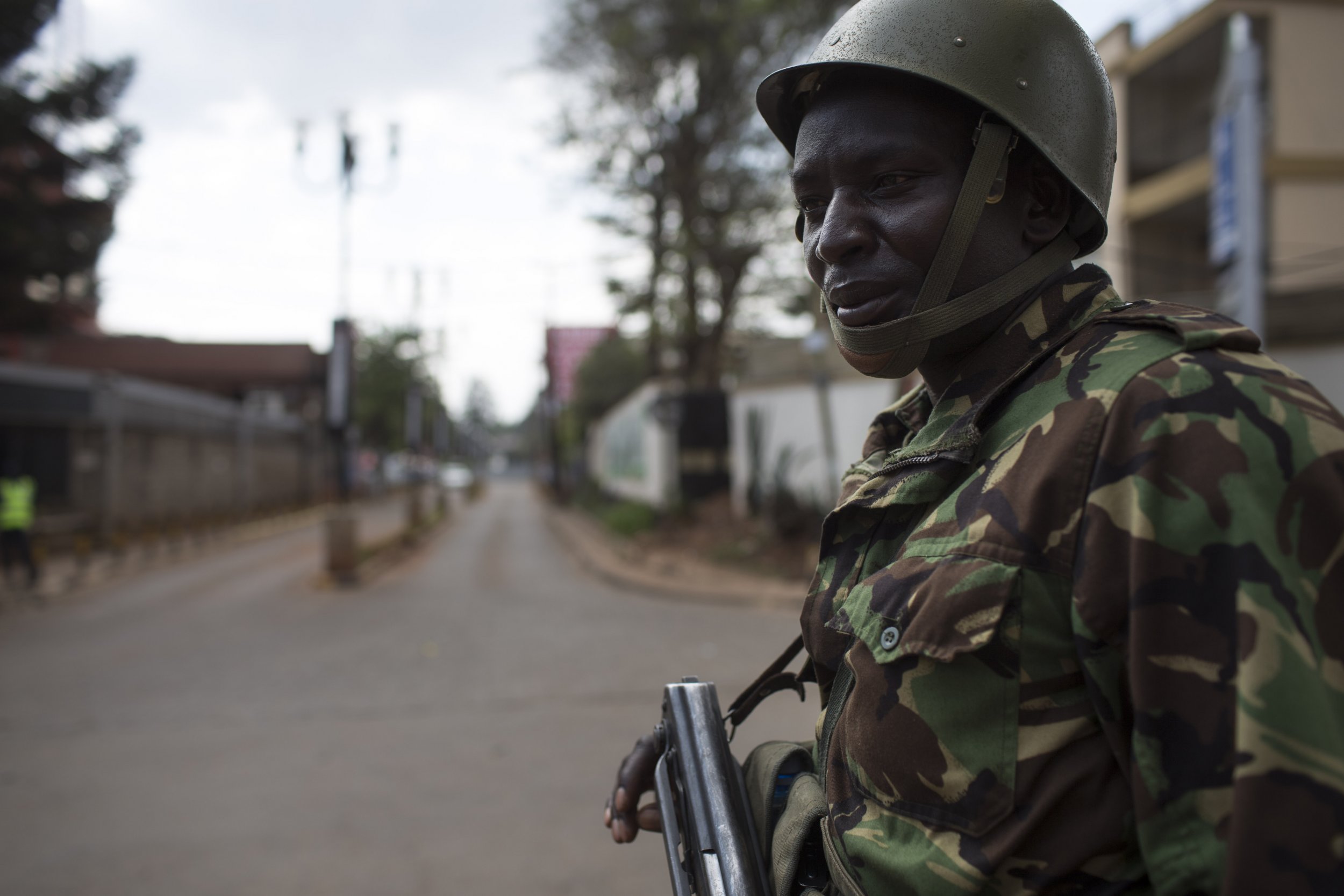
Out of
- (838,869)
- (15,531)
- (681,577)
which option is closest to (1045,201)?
(838,869)

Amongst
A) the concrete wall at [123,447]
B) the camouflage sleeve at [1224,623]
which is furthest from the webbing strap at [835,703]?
the concrete wall at [123,447]

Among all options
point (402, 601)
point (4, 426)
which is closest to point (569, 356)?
point (4, 426)

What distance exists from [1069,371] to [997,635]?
0.30 metres

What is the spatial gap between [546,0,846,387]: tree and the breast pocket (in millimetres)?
14453

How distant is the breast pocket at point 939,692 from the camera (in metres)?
0.91

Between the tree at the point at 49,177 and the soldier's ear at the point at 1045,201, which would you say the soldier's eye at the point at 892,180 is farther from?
the tree at the point at 49,177

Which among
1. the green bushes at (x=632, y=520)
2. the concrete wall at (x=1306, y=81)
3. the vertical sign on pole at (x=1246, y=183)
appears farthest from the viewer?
the green bushes at (x=632, y=520)

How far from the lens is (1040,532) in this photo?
2.93 ft

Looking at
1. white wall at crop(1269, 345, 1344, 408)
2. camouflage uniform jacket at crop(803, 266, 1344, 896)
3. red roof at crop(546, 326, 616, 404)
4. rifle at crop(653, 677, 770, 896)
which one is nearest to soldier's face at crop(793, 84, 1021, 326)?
camouflage uniform jacket at crop(803, 266, 1344, 896)

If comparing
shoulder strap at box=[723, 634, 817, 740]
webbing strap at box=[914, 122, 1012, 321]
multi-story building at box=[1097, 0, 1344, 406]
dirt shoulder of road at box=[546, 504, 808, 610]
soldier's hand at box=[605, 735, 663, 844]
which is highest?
multi-story building at box=[1097, 0, 1344, 406]

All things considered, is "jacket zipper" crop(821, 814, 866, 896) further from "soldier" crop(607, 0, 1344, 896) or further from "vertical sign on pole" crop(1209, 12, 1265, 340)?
"vertical sign on pole" crop(1209, 12, 1265, 340)

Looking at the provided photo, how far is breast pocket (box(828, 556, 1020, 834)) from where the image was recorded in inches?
35.7

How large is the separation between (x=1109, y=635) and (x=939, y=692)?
0.63 feet

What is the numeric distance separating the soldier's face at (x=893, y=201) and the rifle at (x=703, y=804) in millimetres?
746
